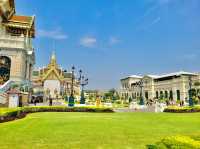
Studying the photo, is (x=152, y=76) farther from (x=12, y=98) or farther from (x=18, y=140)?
(x=18, y=140)

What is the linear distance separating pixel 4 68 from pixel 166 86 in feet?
246

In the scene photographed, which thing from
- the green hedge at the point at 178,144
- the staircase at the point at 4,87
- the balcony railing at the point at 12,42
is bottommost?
the green hedge at the point at 178,144

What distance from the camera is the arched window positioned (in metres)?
29.8

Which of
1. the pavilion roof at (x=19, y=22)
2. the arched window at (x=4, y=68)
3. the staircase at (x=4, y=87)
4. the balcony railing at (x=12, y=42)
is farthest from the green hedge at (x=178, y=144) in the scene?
the pavilion roof at (x=19, y=22)

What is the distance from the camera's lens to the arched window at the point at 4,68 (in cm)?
2978

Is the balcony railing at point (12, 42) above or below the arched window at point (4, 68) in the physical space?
above

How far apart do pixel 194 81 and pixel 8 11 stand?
221ft

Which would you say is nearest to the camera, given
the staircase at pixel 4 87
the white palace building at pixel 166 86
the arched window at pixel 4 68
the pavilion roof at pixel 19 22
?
the staircase at pixel 4 87

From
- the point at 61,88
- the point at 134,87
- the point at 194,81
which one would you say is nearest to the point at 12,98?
the point at 61,88

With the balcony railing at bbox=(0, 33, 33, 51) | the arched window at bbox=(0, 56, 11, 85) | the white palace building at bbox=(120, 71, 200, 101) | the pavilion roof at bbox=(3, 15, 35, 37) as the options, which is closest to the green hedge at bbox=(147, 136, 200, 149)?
the arched window at bbox=(0, 56, 11, 85)

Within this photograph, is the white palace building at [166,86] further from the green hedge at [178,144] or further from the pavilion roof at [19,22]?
the green hedge at [178,144]

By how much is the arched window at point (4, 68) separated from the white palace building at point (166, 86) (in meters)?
46.1

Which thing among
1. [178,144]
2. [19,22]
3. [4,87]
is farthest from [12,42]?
[178,144]

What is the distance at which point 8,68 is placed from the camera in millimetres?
29969
